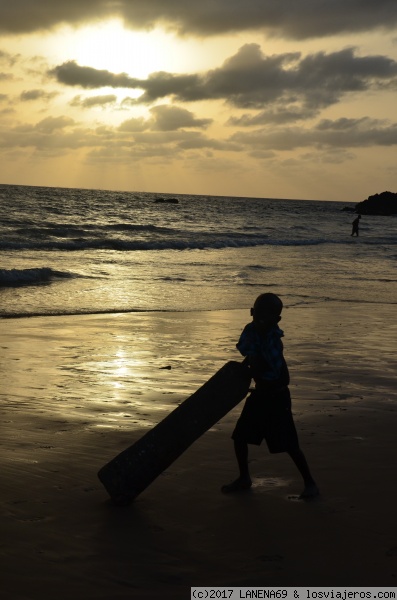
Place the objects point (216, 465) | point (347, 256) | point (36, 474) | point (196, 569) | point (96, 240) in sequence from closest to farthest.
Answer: point (196, 569), point (36, 474), point (216, 465), point (347, 256), point (96, 240)

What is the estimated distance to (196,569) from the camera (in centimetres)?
374

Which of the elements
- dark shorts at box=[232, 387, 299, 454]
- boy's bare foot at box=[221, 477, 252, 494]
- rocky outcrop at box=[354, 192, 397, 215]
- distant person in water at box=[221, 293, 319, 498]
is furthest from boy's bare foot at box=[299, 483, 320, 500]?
rocky outcrop at box=[354, 192, 397, 215]

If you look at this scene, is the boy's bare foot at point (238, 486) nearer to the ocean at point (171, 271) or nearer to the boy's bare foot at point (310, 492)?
the boy's bare foot at point (310, 492)

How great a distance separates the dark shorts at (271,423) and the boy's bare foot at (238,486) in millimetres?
251

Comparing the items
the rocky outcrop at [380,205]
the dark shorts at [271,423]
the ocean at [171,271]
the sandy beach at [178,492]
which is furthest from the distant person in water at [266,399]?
the rocky outcrop at [380,205]

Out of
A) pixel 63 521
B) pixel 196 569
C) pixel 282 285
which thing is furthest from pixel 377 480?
pixel 282 285

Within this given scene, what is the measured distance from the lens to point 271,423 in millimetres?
4852

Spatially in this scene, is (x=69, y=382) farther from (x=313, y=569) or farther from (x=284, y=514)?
(x=313, y=569)

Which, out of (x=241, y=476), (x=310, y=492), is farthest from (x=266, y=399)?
(x=310, y=492)

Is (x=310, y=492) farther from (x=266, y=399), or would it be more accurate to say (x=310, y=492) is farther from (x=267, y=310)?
(x=267, y=310)

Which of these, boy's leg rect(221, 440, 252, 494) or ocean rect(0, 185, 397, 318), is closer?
boy's leg rect(221, 440, 252, 494)

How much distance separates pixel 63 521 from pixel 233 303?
40.6ft

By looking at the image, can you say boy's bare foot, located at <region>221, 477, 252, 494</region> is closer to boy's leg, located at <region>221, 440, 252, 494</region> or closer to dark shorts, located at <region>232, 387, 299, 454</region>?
boy's leg, located at <region>221, 440, 252, 494</region>

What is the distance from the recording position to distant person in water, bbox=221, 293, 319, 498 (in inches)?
188
